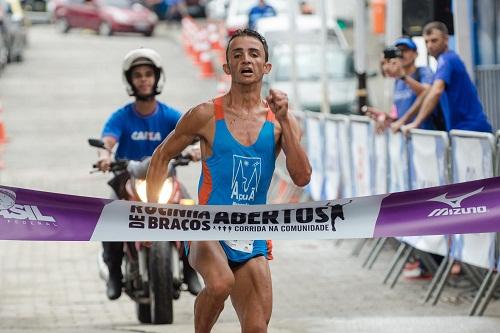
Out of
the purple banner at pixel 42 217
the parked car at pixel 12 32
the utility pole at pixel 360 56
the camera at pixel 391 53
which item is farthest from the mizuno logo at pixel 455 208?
the parked car at pixel 12 32

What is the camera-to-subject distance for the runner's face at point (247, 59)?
7.12 meters

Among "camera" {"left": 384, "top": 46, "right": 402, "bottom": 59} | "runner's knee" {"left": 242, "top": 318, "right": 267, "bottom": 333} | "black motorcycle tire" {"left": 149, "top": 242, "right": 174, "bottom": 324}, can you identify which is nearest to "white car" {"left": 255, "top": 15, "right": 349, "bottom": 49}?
"camera" {"left": 384, "top": 46, "right": 402, "bottom": 59}

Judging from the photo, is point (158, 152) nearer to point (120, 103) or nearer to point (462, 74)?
point (462, 74)

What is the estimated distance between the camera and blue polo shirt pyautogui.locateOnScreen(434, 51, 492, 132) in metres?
12.0

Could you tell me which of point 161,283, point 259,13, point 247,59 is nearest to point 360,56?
point 161,283

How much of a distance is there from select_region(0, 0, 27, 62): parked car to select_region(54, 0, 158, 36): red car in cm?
826

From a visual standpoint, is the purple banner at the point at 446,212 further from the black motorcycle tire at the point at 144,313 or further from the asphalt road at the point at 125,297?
the black motorcycle tire at the point at 144,313

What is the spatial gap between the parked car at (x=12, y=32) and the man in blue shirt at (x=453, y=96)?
2589 cm

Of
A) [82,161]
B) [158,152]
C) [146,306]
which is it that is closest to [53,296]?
[146,306]

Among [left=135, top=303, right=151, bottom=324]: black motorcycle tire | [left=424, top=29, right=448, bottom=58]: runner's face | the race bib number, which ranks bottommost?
[left=135, top=303, right=151, bottom=324]: black motorcycle tire

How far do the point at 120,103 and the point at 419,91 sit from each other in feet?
66.3

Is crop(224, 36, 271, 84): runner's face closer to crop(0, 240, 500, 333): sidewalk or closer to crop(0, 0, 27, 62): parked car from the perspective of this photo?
crop(0, 240, 500, 333): sidewalk

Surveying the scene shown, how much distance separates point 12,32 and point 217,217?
3352cm

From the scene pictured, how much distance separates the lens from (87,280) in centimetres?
1316
